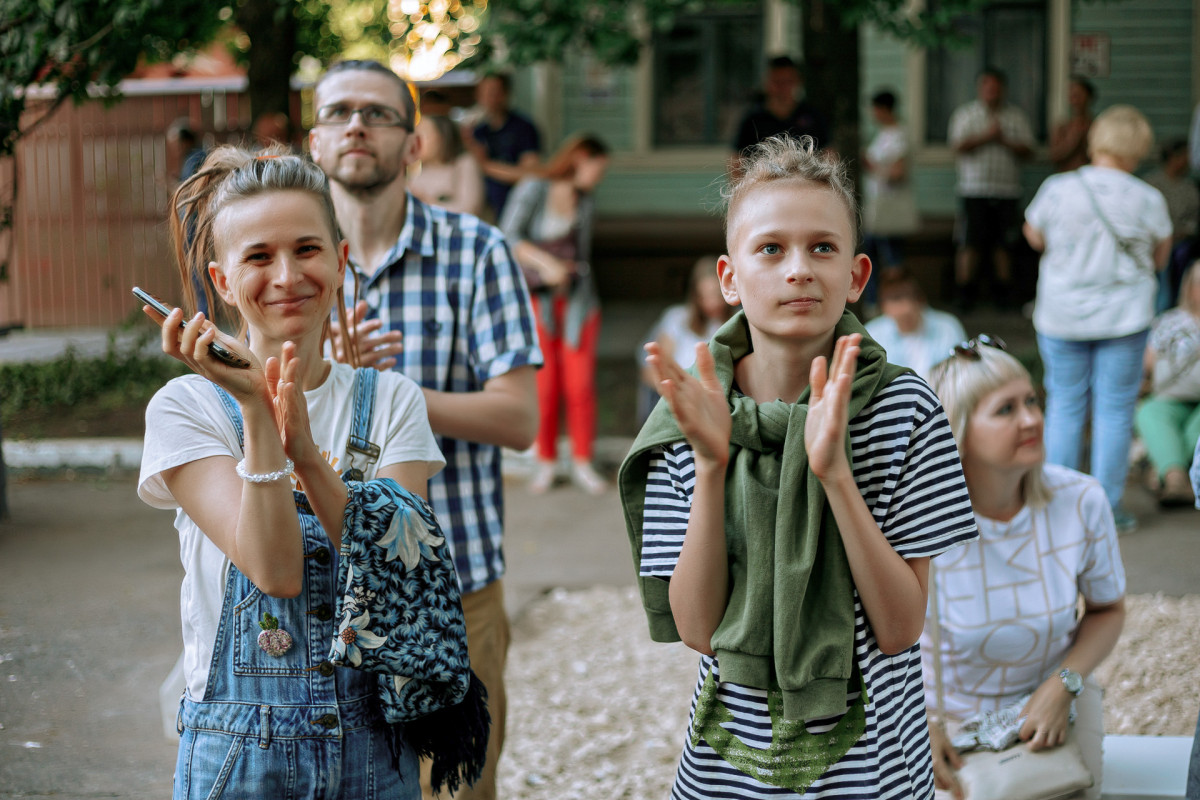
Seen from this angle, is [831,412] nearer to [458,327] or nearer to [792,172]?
[792,172]

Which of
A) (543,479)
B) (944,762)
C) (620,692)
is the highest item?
(944,762)

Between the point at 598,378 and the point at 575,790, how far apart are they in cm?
652

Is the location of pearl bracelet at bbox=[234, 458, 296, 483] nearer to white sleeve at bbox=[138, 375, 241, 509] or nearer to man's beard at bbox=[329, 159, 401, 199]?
white sleeve at bbox=[138, 375, 241, 509]

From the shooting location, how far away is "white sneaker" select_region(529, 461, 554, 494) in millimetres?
7816

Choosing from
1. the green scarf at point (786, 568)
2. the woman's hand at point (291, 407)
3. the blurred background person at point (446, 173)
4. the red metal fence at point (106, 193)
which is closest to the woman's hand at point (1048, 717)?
the green scarf at point (786, 568)

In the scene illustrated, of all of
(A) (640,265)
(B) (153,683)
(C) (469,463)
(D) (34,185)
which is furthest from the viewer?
(A) (640,265)

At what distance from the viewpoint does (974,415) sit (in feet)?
10.2

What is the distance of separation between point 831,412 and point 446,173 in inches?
240

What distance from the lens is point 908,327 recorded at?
687 cm

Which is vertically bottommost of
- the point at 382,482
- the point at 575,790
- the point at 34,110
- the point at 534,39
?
the point at 575,790

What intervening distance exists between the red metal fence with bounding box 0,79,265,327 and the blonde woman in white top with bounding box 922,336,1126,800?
31.4 ft

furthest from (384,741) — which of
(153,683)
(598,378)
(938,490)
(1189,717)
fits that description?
(598,378)

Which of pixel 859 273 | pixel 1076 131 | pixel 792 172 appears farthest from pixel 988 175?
pixel 792 172

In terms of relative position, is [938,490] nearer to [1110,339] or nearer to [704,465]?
[704,465]
